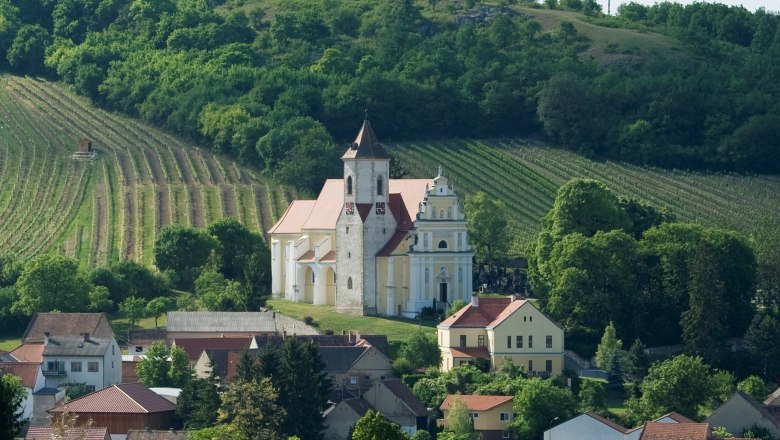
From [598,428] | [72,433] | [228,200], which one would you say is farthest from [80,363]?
[228,200]

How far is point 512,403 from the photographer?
85.0 m

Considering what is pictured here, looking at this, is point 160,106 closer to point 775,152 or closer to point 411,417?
point 775,152

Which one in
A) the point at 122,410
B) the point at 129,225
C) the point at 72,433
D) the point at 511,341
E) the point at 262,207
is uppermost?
the point at 262,207

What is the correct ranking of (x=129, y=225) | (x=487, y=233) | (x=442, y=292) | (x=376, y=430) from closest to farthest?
(x=376, y=430) → (x=442, y=292) → (x=487, y=233) → (x=129, y=225)

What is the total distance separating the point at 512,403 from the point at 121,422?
44.9 feet

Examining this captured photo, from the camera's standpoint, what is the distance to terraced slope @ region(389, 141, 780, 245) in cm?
12106

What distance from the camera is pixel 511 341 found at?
9238cm

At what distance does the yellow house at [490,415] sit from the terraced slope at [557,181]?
31460 mm

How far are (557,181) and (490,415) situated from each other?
142 feet

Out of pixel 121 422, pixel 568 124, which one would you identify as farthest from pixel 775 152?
pixel 121 422

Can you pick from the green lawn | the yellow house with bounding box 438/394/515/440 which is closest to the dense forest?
the green lawn

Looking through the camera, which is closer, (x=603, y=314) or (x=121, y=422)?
(x=121, y=422)

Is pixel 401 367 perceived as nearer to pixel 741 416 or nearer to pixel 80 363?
pixel 80 363

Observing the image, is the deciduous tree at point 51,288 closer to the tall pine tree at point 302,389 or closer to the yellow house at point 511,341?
the yellow house at point 511,341
